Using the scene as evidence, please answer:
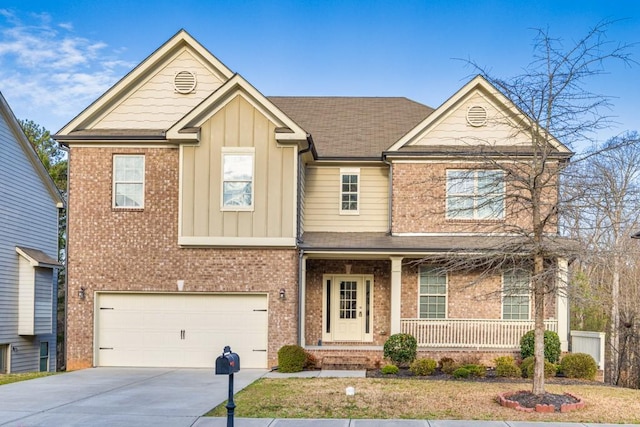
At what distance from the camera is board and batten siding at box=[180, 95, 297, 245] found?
56.6 feet

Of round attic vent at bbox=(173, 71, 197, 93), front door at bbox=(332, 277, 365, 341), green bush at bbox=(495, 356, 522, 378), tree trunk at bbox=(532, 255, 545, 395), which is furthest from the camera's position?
front door at bbox=(332, 277, 365, 341)

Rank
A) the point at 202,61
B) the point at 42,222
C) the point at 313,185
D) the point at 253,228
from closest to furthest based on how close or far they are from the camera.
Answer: the point at 253,228
the point at 202,61
the point at 313,185
the point at 42,222

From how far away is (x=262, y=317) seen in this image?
17547 millimetres

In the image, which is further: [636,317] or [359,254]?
[636,317]

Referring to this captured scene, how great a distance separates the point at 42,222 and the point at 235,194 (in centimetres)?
1190

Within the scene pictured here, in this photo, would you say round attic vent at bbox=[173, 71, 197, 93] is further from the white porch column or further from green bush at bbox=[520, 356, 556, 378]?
green bush at bbox=[520, 356, 556, 378]

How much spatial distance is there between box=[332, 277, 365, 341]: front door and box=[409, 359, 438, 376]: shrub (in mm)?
3587

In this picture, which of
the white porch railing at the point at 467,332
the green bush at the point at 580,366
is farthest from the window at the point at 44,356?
the green bush at the point at 580,366

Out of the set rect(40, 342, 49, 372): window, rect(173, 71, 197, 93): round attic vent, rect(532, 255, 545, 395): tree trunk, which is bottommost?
rect(40, 342, 49, 372): window

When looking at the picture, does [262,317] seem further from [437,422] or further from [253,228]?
[437,422]

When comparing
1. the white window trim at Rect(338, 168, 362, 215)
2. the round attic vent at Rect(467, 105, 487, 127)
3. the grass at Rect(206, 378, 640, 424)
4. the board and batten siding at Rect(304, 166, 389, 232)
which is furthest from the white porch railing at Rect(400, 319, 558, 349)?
the round attic vent at Rect(467, 105, 487, 127)

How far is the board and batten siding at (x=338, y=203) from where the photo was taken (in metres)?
19.9

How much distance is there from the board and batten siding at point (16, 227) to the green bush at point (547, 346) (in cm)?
1657

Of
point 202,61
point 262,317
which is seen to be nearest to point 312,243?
point 262,317
